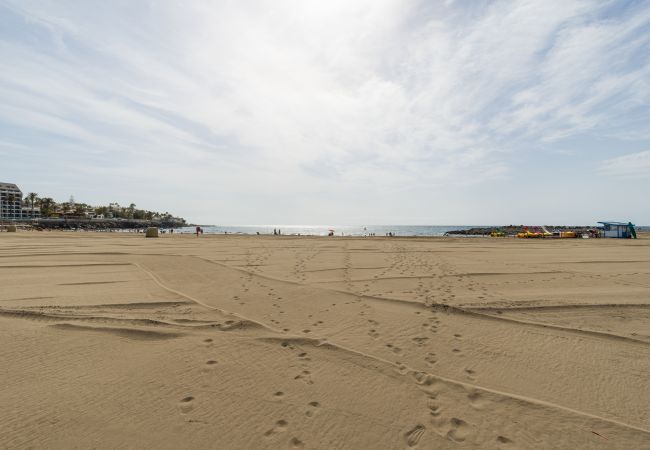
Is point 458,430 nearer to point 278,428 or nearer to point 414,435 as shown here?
point 414,435

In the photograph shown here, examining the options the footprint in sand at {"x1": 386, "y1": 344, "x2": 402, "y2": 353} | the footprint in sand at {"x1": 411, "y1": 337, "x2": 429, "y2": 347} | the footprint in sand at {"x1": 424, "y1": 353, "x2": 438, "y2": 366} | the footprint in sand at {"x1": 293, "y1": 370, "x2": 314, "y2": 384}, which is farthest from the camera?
the footprint in sand at {"x1": 411, "y1": 337, "x2": 429, "y2": 347}

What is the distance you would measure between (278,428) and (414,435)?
1.55 metres

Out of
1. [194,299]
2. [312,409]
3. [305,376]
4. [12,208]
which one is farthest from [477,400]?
[12,208]

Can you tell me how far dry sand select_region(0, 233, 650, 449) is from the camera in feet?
11.8

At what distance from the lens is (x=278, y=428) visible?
3.62m

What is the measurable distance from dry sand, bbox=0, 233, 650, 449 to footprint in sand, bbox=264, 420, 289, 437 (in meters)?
0.01

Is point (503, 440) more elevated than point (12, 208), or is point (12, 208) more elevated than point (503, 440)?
point (12, 208)

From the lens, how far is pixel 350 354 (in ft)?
18.1

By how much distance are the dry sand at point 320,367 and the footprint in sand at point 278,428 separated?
0.04 ft

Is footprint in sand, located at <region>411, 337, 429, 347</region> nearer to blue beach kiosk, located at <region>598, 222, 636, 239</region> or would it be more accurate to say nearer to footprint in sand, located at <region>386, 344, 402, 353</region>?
footprint in sand, located at <region>386, 344, 402, 353</region>

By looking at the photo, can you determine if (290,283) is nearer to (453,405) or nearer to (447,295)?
(447,295)

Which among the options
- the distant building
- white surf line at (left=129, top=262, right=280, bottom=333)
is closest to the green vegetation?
the distant building

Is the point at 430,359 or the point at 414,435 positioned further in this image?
the point at 430,359

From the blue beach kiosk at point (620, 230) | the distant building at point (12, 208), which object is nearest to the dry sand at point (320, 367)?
the blue beach kiosk at point (620, 230)
